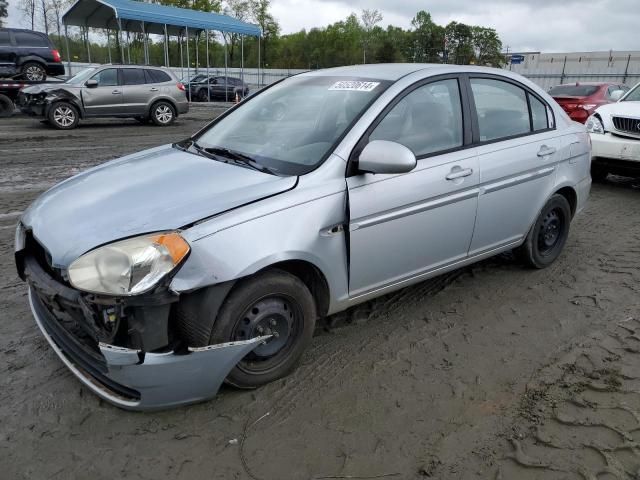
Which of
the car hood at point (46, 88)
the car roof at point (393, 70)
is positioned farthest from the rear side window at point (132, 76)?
the car roof at point (393, 70)

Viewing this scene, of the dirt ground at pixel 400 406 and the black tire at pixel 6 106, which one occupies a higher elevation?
the black tire at pixel 6 106

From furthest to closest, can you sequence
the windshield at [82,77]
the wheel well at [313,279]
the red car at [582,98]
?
1. the windshield at [82,77]
2. the red car at [582,98]
3. the wheel well at [313,279]

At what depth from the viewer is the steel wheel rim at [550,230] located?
14.8 ft

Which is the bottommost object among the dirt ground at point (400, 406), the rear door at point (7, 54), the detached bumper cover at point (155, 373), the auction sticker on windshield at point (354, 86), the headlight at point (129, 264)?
the dirt ground at point (400, 406)

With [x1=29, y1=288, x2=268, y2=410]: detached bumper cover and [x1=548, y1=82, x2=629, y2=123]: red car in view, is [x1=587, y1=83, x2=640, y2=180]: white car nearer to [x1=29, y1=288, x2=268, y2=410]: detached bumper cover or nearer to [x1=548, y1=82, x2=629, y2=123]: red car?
[x1=548, y1=82, x2=629, y2=123]: red car

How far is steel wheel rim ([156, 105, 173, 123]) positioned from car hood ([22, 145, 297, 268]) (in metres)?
12.4

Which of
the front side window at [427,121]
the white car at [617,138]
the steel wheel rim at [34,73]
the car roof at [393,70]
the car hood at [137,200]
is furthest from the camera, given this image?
the steel wheel rim at [34,73]

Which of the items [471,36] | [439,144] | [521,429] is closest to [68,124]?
[439,144]

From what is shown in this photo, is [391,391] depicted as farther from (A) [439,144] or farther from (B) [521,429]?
(A) [439,144]

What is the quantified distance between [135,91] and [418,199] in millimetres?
13024

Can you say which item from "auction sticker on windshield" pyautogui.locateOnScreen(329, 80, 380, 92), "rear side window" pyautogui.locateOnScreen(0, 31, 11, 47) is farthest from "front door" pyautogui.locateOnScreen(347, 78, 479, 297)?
"rear side window" pyautogui.locateOnScreen(0, 31, 11, 47)

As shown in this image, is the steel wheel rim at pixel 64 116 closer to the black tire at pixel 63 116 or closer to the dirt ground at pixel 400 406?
the black tire at pixel 63 116

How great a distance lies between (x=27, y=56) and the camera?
15617mm

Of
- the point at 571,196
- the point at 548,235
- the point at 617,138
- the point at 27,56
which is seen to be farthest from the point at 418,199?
the point at 27,56
